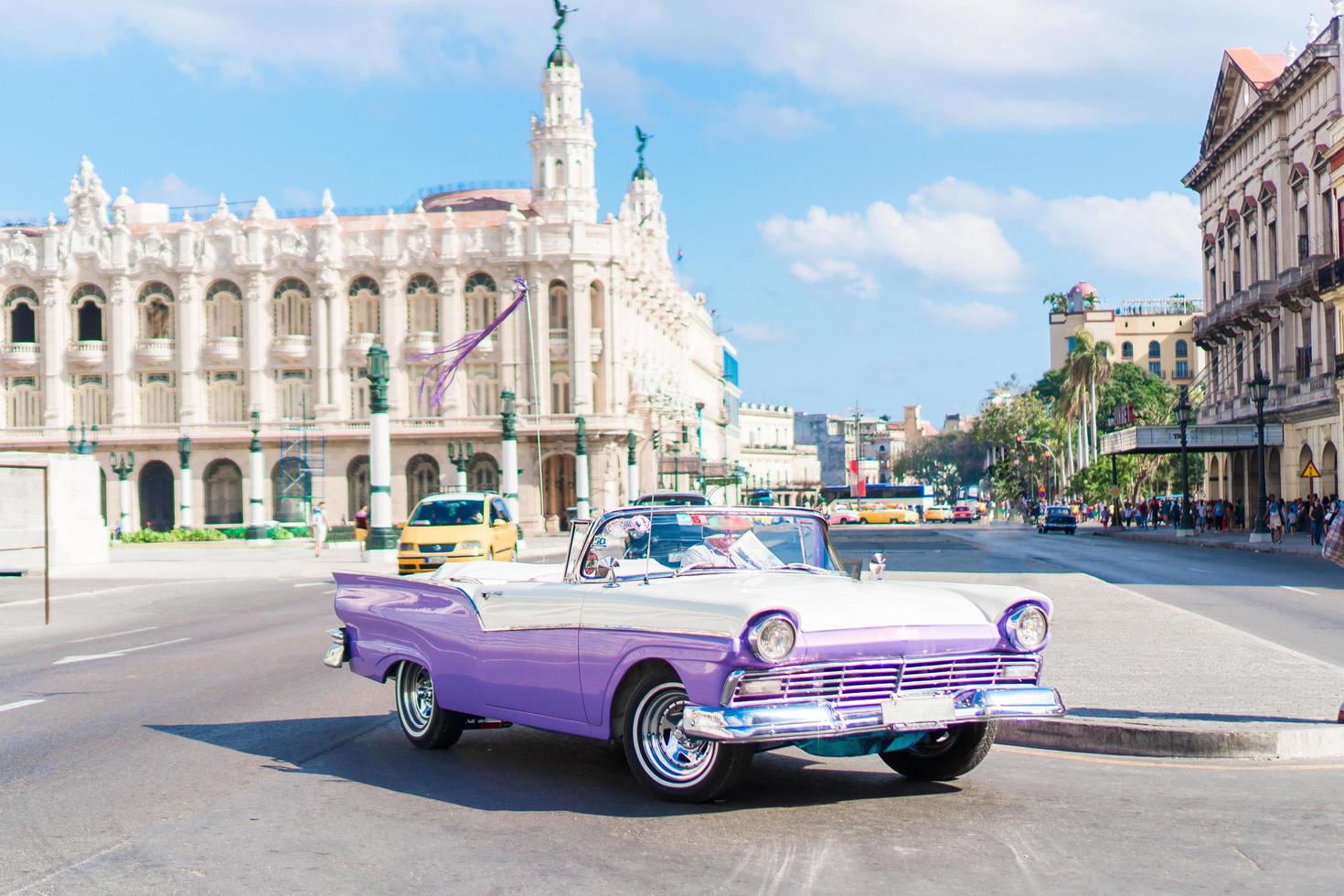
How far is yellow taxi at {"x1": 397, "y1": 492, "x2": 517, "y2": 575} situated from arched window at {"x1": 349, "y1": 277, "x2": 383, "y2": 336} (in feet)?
186

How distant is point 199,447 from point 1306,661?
261 ft

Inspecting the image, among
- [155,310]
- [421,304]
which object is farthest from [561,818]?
[155,310]


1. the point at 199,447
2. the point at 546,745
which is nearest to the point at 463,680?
the point at 546,745

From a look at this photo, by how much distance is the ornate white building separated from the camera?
3337 inches

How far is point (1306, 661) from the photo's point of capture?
43.3ft

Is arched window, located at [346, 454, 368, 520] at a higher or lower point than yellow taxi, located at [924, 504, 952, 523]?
higher

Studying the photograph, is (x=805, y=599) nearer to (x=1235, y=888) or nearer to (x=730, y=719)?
(x=730, y=719)

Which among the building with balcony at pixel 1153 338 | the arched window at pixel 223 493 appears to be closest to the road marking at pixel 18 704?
the arched window at pixel 223 493

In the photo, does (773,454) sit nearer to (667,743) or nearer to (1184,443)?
(1184,443)

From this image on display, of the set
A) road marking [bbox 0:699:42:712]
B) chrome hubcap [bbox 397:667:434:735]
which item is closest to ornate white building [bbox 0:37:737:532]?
road marking [bbox 0:699:42:712]

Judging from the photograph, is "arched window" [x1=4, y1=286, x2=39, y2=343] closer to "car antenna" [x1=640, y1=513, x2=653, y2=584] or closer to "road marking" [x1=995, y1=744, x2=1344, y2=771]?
"car antenna" [x1=640, y1=513, x2=653, y2=584]

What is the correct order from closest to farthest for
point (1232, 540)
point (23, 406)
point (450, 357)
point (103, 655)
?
1. point (103, 655)
2. point (1232, 540)
3. point (450, 357)
4. point (23, 406)

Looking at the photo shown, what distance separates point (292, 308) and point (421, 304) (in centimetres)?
766

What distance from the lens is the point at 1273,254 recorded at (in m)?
Answer: 63.2
